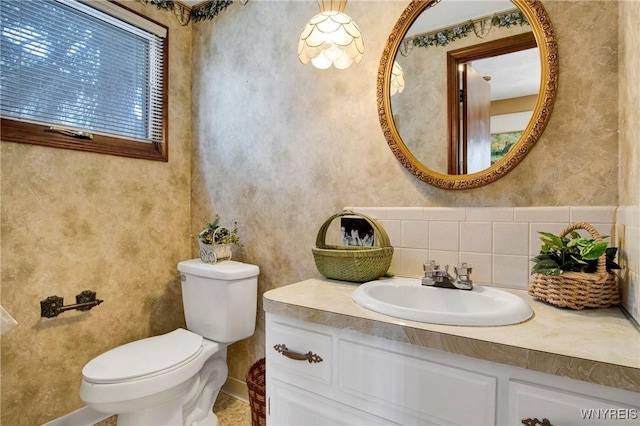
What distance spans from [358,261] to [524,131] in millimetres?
748

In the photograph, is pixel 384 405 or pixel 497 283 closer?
pixel 384 405

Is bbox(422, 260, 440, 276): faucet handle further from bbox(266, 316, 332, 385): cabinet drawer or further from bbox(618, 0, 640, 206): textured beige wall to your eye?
bbox(618, 0, 640, 206): textured beige wall

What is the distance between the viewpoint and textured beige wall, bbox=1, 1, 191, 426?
149 centimetres

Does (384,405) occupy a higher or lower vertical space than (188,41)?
lower

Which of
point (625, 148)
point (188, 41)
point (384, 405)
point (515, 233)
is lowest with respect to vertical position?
point (384, 405)

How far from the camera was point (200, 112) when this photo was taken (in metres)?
2.15

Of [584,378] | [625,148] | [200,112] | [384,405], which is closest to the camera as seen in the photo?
[584,378]

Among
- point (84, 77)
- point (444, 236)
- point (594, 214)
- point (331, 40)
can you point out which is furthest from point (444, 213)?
point (84, 77)

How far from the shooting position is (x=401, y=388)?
841 mm

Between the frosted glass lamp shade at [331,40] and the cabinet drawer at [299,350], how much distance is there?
3.37 ft

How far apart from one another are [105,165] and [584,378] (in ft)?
6.83

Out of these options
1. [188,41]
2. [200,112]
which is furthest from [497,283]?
[188,41]

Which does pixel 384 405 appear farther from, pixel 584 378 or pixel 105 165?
pixel 105 165

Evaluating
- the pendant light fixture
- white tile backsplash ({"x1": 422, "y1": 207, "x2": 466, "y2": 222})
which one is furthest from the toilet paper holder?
white tile backsplash ({"x1": 422, "y1": 207, "x2": 466, "y2": 222})
